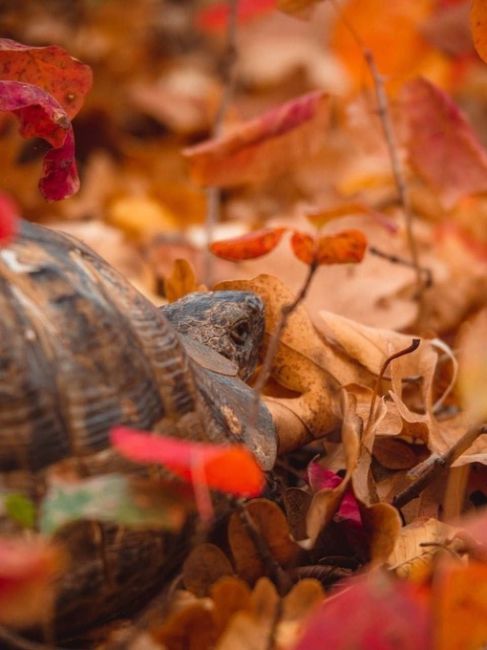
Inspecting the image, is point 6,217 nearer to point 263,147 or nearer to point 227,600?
point 227,600

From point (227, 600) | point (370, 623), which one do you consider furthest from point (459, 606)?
point (227, 600)

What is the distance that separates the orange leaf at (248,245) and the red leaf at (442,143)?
0.67 m

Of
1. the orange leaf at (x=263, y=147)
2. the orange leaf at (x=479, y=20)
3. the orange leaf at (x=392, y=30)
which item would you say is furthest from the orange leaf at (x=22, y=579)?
the orange leaf at (x=392, y=30)

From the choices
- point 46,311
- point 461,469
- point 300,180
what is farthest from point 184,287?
point 300,180

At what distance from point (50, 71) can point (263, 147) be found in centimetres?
63

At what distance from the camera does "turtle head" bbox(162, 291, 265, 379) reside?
1477mm

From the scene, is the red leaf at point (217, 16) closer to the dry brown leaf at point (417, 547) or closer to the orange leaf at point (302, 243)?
the orange leaf at point (302, 243)

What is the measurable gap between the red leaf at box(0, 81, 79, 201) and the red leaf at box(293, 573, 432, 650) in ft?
2.42

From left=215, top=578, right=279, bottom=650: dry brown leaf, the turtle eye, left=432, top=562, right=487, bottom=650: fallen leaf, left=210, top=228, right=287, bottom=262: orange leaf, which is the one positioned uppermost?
left=210, top=228, right=287, bottom=262: orange leaf

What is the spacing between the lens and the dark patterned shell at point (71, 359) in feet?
3.42

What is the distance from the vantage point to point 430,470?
4.42 ft

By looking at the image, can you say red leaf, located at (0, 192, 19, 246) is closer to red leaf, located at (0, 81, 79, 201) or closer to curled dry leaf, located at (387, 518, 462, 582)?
red leaf, located at (0, 81, 79, 201)

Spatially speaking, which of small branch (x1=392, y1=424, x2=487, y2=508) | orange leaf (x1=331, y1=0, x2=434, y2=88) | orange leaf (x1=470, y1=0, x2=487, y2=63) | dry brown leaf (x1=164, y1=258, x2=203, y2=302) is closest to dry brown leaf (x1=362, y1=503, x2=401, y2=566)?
small branch (x1=392, y1=424, x2=487, y2=508)

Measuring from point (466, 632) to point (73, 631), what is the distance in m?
0.41
